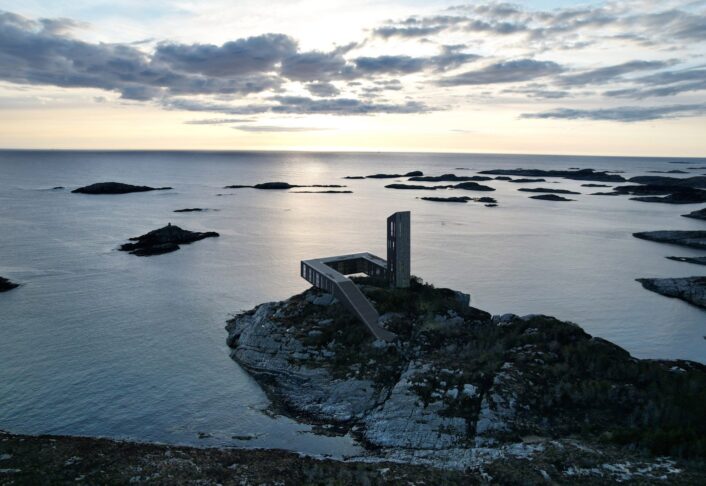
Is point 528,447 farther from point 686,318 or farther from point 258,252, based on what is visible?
point 258,252

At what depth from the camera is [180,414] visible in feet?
76.2

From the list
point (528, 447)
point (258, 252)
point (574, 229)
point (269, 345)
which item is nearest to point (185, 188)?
point (258, 252)

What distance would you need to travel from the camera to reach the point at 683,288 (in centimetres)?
4284

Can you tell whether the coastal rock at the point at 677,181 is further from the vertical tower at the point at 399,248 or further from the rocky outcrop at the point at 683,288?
the vertical tower at the point at 399,248

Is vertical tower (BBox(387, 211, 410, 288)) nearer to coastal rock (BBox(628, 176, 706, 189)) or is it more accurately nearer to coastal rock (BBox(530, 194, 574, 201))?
coastal rock (BBox(530, 194, 574, 201))

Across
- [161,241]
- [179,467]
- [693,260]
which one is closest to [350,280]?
[179,467]

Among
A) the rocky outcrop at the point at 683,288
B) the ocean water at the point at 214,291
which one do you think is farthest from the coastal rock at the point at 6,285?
the rocky outcrop at the point at 683,288

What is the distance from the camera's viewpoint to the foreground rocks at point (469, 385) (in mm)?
18500

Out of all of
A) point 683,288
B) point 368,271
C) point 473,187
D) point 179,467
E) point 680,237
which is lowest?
point 179,467

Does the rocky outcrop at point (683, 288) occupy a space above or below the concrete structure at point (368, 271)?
below

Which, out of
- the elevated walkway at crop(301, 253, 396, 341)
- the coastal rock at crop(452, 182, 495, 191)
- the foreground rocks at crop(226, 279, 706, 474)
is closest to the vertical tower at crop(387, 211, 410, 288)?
the foreground rocks at crop(226, 279, 706, 474)

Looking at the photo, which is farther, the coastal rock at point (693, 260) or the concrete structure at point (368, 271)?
the coastal rock at point (693, 260)

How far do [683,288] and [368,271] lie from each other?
27270 millimetres

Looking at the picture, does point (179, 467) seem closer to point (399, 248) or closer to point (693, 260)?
point (399, 248)
